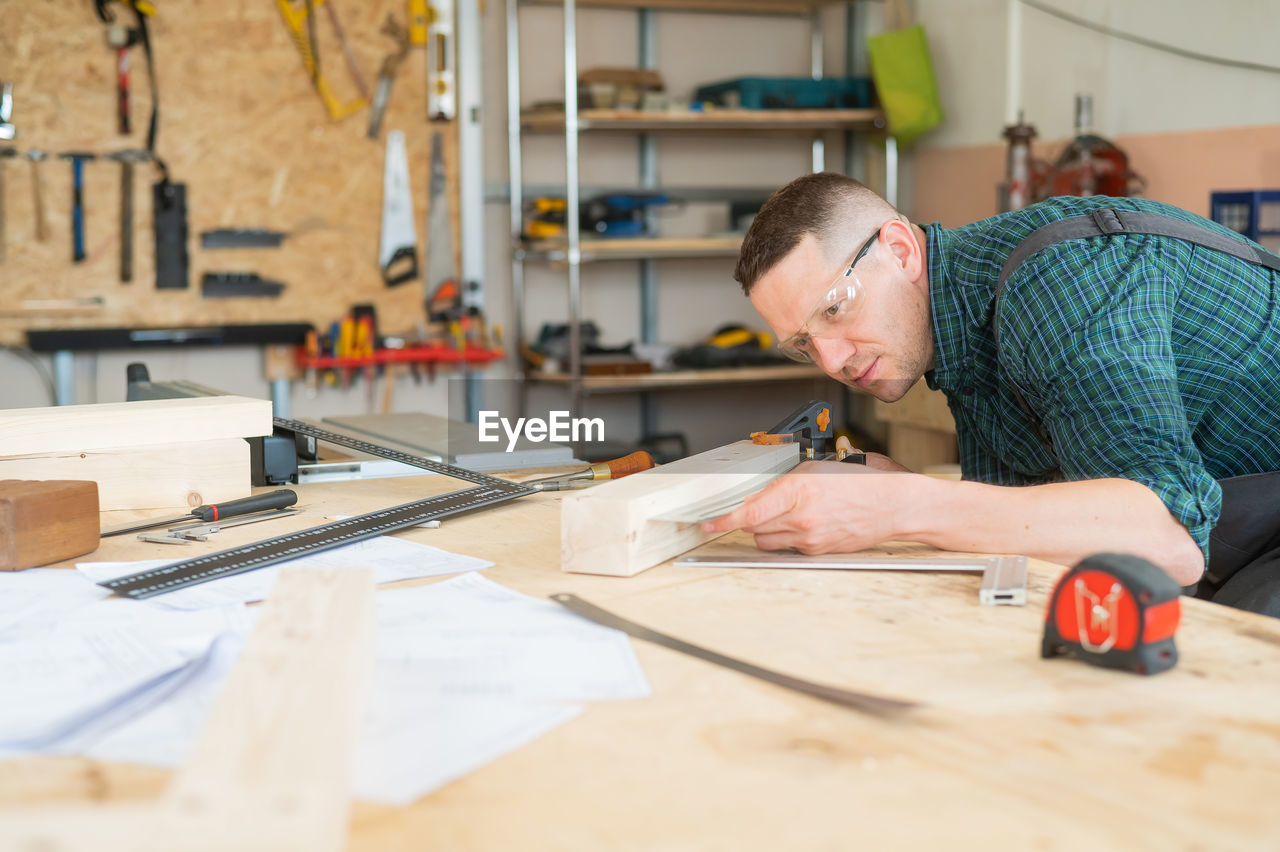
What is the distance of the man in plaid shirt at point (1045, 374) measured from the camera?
4.09ft

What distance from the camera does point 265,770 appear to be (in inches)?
21.9

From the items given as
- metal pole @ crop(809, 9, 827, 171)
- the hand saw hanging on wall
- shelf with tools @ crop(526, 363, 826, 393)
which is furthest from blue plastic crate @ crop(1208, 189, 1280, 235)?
the hand saw hanging on wall

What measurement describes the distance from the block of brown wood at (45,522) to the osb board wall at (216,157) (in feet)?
9.67

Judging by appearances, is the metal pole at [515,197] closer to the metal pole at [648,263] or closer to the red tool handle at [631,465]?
the metal pole at [648,263]

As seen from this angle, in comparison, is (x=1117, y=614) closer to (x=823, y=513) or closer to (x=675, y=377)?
(x=823, y=513)

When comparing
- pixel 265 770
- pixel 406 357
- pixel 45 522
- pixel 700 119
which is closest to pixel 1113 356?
pixel 265 770

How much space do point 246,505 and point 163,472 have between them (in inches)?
6.0

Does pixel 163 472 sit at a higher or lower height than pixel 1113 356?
lower

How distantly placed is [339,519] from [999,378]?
3.26 ft

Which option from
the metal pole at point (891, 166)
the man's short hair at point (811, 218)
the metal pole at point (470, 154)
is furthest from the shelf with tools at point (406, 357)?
the man's short hair at point (811, 218)

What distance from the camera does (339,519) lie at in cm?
149

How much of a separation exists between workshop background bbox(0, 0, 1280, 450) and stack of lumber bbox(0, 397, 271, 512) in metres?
2.68

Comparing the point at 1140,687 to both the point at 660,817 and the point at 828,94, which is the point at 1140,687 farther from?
the point at 828,94

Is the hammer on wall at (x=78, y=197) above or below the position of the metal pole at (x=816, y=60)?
below
